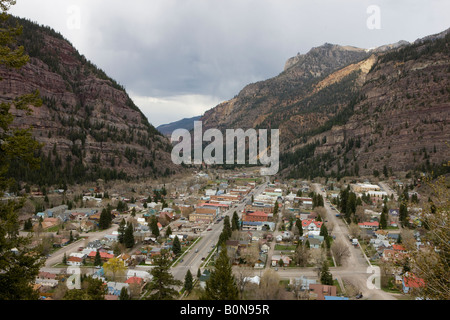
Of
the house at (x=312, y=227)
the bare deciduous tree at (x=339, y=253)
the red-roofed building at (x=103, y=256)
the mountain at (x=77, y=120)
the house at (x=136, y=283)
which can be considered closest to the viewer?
the house at (x=136, y=283)

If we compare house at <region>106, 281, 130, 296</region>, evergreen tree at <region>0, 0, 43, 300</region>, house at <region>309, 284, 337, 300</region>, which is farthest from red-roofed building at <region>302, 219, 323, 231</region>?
evergreen tree at <region>0, 0, 43, 300</region>

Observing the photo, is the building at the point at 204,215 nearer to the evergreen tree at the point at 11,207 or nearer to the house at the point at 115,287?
the house at the point at 115,287

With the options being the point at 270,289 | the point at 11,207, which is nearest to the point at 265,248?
the point at 270,289

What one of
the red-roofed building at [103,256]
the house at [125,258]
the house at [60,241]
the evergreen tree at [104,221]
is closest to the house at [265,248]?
the house at [125,258]

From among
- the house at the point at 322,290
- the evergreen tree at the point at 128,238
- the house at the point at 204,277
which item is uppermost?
the evergreen tree at the point at 128,238

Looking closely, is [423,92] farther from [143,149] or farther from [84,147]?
[84,147]

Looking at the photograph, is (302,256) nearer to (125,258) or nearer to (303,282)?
(303,282)
